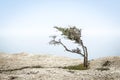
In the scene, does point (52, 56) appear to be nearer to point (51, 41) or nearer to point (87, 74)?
point (51, 41)

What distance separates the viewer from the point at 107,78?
3266cm

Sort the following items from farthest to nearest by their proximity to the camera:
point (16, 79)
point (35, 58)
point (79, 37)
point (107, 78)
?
point (35, 58), point (79, 37), point (107, 78), point (16, 79)

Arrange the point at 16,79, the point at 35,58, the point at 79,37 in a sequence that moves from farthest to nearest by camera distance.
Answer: the point at 35,58, the point at 79,37, the point at 16,79

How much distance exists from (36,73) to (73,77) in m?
4.67

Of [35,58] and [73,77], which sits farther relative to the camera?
[35,58]

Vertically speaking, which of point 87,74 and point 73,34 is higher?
point 73,34

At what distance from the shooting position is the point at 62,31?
160ft

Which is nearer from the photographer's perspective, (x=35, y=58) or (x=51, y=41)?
(x=51, y=41)

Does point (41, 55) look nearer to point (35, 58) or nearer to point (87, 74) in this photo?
point (35, 58)

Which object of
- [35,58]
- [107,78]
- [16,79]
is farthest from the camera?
[35,58]

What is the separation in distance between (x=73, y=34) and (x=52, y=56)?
24.4 meters

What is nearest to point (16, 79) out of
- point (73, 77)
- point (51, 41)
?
point (73, 77)

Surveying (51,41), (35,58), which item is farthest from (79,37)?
(35,58)

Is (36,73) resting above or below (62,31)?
below
